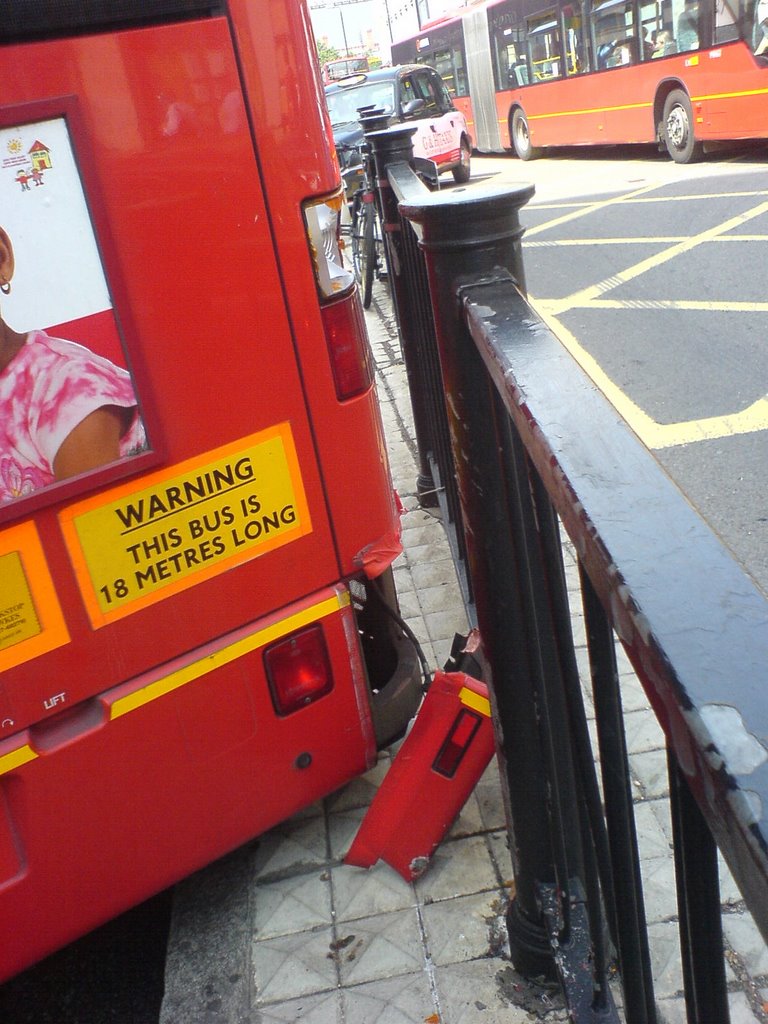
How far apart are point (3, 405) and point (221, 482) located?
0.48m

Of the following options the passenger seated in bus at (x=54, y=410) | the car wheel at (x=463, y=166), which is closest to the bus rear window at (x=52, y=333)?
the passenger seated in bus at (x=54, y=410)

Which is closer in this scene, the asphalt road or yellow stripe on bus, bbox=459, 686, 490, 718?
yellow stripe on bus, bbox=459, 686, 490, 718

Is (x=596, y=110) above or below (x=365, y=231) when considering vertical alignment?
above

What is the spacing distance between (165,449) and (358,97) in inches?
667

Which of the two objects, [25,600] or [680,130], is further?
[680,130]


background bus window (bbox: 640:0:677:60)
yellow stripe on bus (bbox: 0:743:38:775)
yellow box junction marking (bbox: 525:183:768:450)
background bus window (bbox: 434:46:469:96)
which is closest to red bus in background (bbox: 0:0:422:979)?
yellow stripe on bus (bbox: 0:743:38:775)

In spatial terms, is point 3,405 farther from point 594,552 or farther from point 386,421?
point 386,421

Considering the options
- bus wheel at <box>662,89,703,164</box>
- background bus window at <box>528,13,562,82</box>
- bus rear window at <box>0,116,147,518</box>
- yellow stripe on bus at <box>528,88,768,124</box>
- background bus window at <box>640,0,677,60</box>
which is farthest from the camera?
background bus window at <box>528,13,562,82</box>

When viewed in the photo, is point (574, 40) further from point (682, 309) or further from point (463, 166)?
point (682, 309)

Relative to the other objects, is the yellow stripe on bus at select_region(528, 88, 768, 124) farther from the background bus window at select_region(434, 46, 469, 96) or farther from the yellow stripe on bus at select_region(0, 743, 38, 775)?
the yellow stripe on bus at select_region(0, 743, 38, 775)

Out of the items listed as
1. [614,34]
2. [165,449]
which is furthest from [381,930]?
[614,34]

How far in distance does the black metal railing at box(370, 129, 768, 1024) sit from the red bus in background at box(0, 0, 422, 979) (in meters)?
0.52

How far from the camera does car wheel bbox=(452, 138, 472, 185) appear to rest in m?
18.2

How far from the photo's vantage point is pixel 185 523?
6.98 ft
